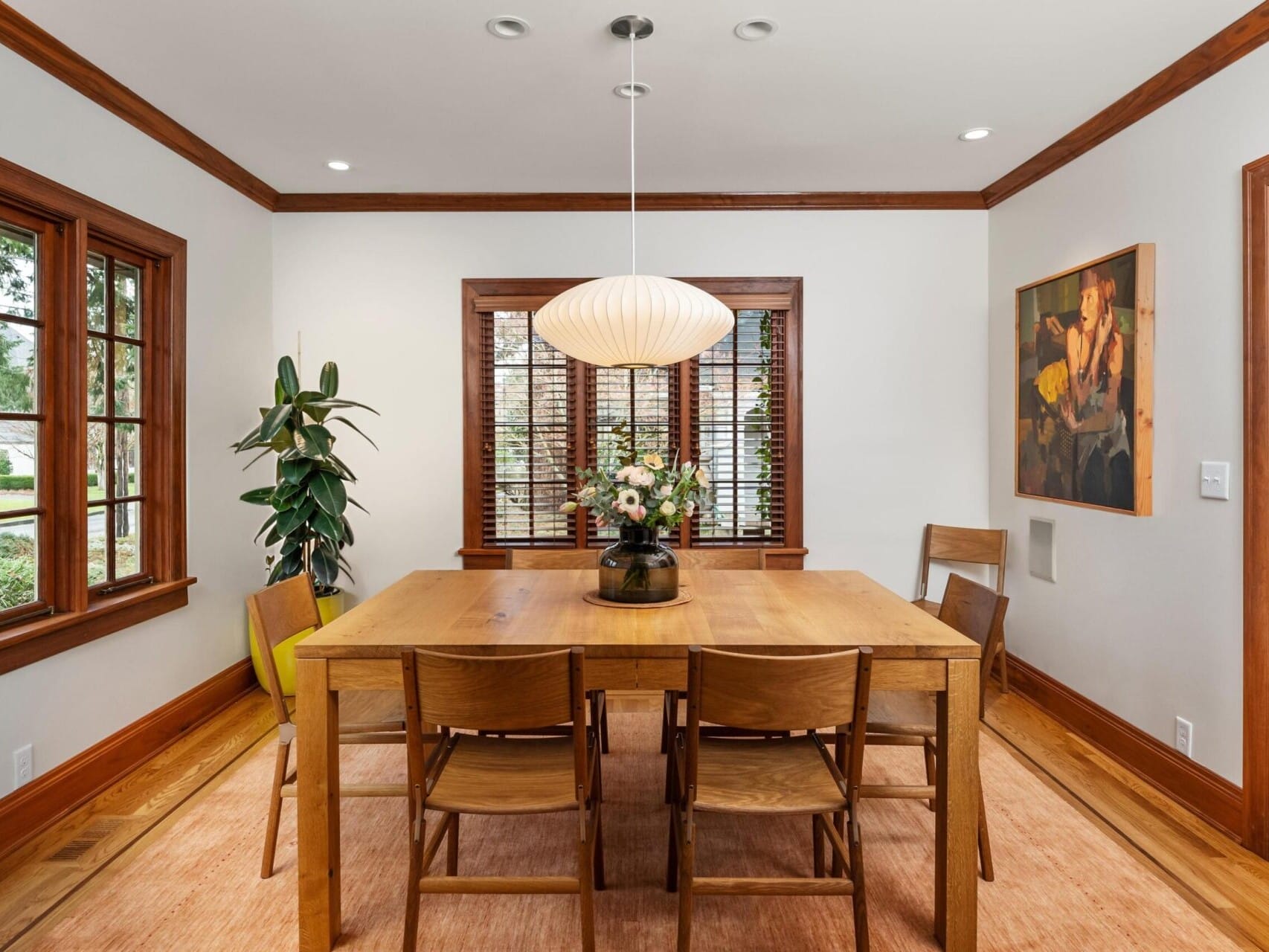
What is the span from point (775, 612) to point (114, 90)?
3.08 metres

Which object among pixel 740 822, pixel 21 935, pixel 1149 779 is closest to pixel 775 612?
pixel 740 822

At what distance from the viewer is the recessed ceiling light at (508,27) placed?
94.5 inches

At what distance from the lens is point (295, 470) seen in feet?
11.6

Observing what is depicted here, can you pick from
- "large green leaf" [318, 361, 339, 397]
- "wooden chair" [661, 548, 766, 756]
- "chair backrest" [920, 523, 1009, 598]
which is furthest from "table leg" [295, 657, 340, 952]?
"chair backrest" [920, 523, 1009, 598]

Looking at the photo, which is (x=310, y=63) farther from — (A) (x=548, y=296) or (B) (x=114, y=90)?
(A) (x=548, y=296)

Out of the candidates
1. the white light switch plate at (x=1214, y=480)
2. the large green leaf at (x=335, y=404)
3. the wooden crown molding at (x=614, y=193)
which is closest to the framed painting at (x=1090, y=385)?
the white light switch plate at (x=1214, y=480)

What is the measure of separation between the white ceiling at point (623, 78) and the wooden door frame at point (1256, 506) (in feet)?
2.20

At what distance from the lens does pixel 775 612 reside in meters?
2.23

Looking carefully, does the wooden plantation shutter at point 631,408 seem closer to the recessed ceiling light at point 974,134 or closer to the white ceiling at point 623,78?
the white ceiling at point 623,78

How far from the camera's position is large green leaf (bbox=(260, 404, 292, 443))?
338 cm

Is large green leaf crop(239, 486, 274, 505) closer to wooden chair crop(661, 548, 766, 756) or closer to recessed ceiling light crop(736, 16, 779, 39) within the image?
wooden chair crop(661, 548, 766, 756)

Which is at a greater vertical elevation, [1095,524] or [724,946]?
[1095,524]

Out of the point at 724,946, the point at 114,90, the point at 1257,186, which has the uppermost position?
the point at 114,90

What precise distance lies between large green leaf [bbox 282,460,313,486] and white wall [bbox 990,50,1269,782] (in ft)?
11.7
